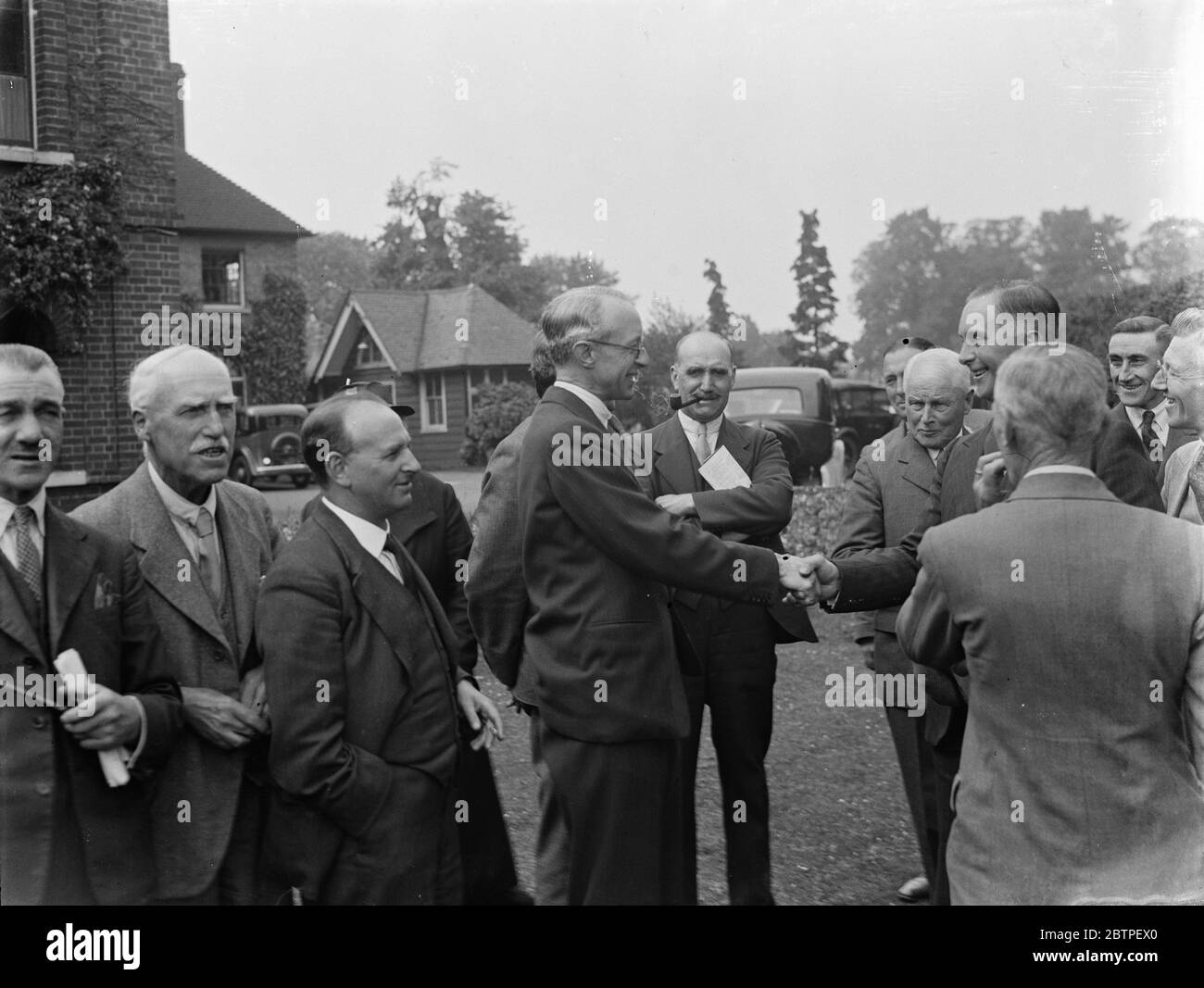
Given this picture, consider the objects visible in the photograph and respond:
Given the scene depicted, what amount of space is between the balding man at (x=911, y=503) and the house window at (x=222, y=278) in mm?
14414

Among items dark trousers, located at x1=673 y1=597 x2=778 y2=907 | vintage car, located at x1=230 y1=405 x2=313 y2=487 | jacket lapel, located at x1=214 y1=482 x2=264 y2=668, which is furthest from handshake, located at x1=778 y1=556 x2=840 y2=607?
vintage car, located at x1=230 y1=405 x2=313 y2=487

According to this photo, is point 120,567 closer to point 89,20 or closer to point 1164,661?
point 1164,661

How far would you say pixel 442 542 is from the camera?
14.4 feet

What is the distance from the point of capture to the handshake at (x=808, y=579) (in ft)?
12.2

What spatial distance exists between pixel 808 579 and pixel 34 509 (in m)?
2.38

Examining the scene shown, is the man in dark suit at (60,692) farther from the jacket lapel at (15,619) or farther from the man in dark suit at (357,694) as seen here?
the man in dark suit at (357,694)

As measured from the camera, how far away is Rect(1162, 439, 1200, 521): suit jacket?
3.76 m

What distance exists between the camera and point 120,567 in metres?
2.91

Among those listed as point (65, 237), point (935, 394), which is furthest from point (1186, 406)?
point (65, 237)

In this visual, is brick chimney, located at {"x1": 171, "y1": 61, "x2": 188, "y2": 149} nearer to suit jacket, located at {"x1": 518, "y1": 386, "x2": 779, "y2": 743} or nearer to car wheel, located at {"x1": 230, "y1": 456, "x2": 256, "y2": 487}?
car wheel, located at {"x1": 230, "y1": 456, "x2": 256, "y2": 487}

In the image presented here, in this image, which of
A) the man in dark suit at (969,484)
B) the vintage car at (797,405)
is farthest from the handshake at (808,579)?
the vintage car at (797,405)

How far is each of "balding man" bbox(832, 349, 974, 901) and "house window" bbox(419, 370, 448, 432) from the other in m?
21.0

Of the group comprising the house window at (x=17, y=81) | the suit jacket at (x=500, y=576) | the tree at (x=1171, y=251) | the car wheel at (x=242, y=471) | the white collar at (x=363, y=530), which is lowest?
the car wheel at (x=242, y=471)
